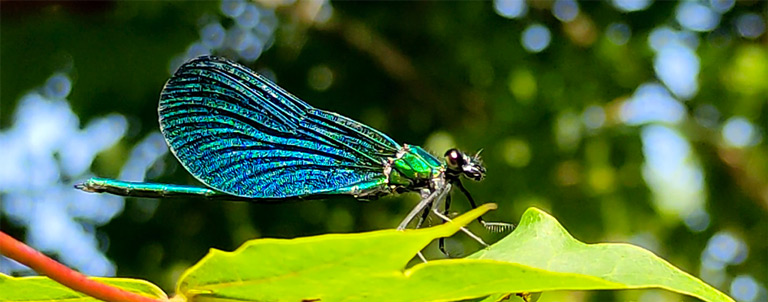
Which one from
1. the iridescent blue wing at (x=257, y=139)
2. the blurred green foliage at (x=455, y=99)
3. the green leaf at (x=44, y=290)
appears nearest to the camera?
the green leaf at (x=44, y=290)

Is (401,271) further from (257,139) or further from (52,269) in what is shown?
(257,139)

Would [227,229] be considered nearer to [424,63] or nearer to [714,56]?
[424,63]

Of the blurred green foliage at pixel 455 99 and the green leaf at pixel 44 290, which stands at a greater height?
the blurred green foliage at pixel 455 99

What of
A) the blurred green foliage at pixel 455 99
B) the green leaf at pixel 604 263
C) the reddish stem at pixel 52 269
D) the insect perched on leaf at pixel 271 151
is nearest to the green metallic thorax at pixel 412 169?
the insect perched on leaf at pixel 271 151

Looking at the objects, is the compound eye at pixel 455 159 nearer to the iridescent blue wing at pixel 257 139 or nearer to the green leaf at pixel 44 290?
the iridescent blue wing at pixel 257 139

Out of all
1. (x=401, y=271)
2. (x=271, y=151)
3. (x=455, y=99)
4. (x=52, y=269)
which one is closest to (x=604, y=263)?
(x=401, y=271)

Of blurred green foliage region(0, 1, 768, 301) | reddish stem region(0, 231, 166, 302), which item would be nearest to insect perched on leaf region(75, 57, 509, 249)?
reddish stem region(0, 231, 166, 302)
